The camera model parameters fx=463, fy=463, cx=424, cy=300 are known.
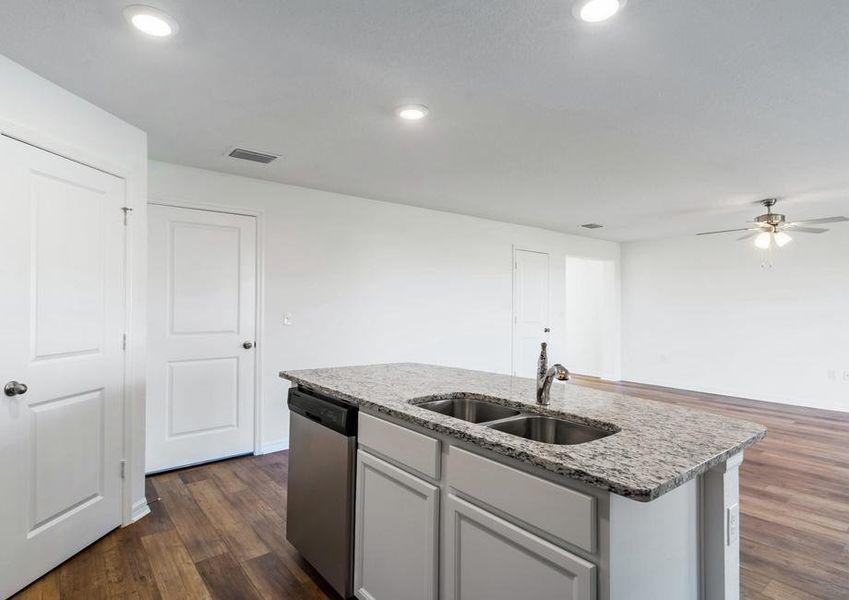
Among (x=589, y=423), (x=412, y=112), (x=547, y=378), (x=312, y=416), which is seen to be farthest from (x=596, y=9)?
(x=312, y=416)

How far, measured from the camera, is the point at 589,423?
1609 millimetres

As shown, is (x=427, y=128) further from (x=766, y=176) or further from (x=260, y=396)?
(x=766, y=176)

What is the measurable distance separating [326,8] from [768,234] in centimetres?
455

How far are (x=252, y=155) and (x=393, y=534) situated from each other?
2660 mm

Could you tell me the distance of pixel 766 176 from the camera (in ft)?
11.8

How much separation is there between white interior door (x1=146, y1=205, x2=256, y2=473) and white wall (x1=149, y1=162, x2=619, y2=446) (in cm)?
15

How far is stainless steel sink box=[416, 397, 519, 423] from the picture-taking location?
200 cm

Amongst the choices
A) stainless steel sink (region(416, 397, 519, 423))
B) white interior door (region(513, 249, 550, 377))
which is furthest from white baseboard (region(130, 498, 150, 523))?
white interior door (region(513, 249, 550, 377))

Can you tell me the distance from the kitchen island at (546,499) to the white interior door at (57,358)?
137 centimetres

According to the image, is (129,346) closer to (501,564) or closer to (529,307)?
(501,564)

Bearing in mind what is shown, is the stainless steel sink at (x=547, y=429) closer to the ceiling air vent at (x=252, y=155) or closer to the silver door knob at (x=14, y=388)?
the silver door knob at (x=14, y=388)

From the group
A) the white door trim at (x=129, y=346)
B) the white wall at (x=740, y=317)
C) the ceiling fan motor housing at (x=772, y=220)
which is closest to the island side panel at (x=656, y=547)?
the white door trim at (x=129, y=346)

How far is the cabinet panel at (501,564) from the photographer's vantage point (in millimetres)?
1134

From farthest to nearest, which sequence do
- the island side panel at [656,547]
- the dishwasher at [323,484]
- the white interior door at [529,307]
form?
the white interior door at [529,307], the dishwasher at [323,484], the island side panel at [656,547]
